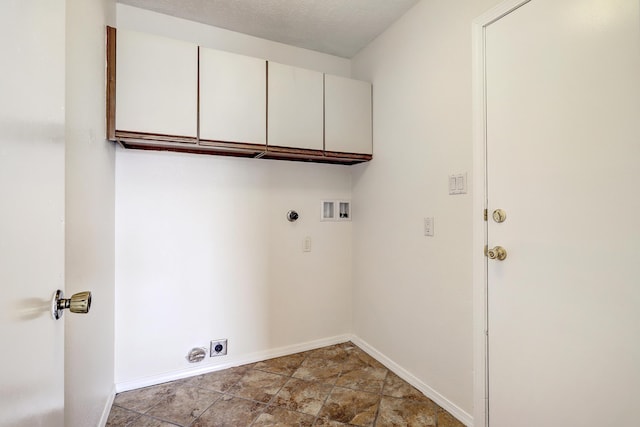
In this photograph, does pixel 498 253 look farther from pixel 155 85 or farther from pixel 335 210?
pixel 155 85

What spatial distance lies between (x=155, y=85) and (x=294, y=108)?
88 cm

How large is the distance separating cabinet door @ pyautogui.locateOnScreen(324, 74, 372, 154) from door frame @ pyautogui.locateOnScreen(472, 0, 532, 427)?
36.8 inches

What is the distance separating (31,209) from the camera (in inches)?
23.0

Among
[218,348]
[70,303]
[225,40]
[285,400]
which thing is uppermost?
[225,40]

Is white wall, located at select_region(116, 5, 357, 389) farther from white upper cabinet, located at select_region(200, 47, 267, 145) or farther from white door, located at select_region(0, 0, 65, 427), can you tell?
white door, located at select_region(0, 0, 65, 427)

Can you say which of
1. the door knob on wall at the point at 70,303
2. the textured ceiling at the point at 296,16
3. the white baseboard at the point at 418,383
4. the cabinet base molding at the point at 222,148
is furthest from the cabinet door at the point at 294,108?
the white baseboard at the point at 418,383

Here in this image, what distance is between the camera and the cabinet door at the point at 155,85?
5.78 ft

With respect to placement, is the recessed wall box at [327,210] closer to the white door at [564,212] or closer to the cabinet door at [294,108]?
the cabinet door at [294,108]

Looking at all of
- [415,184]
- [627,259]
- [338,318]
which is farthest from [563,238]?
[338,318]

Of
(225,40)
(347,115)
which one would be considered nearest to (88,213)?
(225,40)

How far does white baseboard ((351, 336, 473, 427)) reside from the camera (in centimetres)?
173

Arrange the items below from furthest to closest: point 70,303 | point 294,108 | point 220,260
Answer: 1. point 220,260
2. point 294,108
3. point 70,303

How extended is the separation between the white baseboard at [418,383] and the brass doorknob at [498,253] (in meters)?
0.91

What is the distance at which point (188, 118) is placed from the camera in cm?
190
